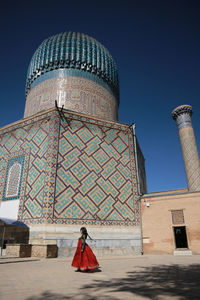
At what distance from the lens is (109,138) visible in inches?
378

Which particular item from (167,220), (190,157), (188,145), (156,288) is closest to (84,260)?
(156,288)

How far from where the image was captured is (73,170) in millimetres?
8219

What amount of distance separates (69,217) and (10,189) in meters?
2.74

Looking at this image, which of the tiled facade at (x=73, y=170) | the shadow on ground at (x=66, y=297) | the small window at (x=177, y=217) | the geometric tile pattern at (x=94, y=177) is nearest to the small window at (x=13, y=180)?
the tiled facade at (x=73, y=170)

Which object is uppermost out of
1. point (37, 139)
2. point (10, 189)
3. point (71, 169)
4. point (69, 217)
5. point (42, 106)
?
point (42, 106)

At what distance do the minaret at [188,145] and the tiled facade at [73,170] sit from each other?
2894 mm

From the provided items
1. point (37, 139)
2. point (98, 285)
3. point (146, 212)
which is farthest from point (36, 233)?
point (98, 285)

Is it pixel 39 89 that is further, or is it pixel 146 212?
pixel 39 89

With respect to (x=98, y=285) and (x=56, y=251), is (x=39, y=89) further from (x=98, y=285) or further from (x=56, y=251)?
(x=98, y=285)

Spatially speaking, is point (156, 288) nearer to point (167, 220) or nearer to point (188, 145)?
point (167, 220)

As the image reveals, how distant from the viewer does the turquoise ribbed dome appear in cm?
1199

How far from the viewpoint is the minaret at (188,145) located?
10.4 metres

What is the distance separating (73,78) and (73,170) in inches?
222

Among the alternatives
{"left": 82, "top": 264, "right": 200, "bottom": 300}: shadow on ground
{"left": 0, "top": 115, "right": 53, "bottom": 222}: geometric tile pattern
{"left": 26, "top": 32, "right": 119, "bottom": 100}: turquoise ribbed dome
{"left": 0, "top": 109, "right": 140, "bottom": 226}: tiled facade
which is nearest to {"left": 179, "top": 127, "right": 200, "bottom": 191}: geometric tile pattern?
{"left": 0, "top": 109, "right": 140, "bottom": 226}: tiled facade
